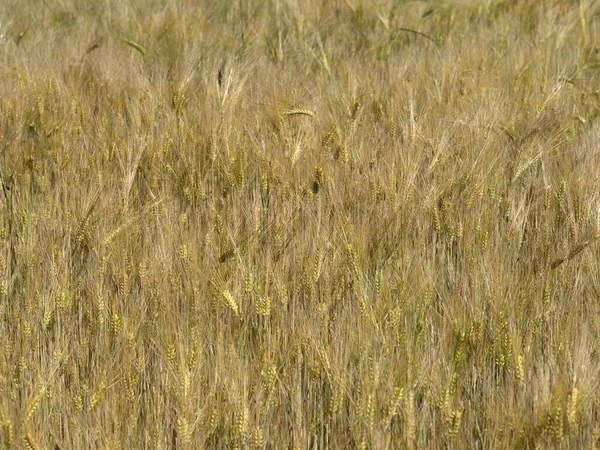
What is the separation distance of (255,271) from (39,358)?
488mm

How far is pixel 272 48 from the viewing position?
3586 millimetres

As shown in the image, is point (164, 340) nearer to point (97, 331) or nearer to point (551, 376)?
point (97, 331)

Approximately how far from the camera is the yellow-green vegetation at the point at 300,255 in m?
1.49

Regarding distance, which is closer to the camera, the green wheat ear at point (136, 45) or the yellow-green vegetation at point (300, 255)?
the yellow-green vegetation at point (300, 255)

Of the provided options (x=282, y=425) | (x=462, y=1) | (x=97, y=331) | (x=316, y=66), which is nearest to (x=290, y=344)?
(x=282, y=425)

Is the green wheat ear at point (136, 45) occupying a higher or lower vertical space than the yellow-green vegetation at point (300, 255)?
higher

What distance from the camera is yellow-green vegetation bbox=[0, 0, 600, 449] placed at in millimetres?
1492

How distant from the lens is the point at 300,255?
1.91 metres

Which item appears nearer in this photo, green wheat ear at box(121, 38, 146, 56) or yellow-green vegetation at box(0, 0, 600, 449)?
yellow-green vegetation at box(0, 0, 600, 449)

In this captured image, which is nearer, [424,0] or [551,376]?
[551,376]

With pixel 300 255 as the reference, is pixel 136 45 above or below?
above

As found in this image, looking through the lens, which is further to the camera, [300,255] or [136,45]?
[136,45]

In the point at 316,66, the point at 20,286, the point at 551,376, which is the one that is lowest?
the point at 551,376

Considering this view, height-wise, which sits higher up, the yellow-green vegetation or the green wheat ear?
the green wheat ear
